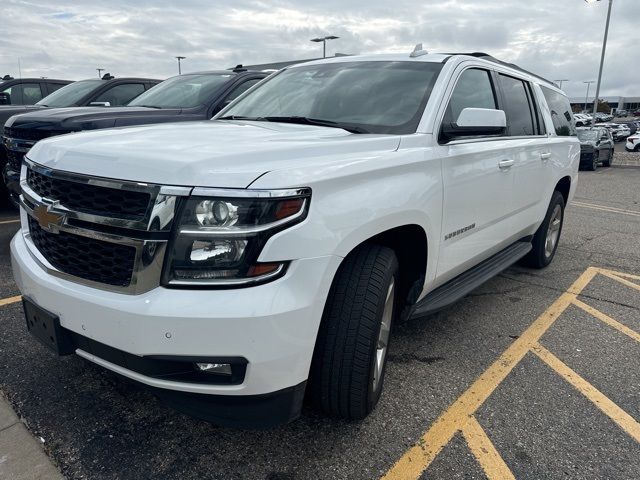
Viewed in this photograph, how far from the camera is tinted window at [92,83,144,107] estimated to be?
312 inches

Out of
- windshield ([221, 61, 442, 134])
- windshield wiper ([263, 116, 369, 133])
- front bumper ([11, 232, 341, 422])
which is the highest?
windshield ([221, 61, 442, 134])

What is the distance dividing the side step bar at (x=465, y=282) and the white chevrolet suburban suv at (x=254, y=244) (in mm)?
25

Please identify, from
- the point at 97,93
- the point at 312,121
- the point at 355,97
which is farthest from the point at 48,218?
the point at 97,93

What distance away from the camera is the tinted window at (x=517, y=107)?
4156 millimetres

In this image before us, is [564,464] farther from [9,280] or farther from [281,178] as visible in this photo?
[9,280]

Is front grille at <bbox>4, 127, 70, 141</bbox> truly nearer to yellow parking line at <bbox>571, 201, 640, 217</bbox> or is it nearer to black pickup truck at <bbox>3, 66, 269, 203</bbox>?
black pickup truck at <bbox>3, 66, 269, 203</bbox>

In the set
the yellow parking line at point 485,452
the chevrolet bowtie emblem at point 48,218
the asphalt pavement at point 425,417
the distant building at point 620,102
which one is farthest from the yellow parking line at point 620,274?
the distant building at point 620,102

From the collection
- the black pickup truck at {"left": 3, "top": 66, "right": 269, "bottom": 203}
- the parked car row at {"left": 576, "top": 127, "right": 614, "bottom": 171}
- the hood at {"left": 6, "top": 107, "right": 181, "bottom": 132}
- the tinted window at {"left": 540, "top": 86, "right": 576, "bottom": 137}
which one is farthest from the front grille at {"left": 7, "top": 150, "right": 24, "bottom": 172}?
the parked car row at {"left": 576, "top": 127, "right": 614, "bottom": 171}

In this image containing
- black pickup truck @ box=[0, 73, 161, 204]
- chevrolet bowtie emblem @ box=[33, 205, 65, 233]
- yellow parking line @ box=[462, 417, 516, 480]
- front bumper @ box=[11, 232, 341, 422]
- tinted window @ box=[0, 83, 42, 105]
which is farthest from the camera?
tinted window @ box=[0, 83, 42, 105]

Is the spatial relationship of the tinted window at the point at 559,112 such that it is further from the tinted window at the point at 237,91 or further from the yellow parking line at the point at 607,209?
the yellow parking line at the point at 607,209

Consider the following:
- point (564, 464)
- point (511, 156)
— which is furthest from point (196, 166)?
point (511, 156)

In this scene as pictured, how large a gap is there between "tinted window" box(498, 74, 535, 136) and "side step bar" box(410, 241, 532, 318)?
98 centimetres

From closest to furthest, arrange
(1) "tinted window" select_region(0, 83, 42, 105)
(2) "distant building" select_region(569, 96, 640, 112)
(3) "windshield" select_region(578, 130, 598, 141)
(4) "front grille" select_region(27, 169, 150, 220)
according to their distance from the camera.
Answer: (4) "front grille" select_region(27, 169, 150, 220)
(1) "tinted window" select_region(0, 83, 42, 105)
(3) "windshield" select_region(578, 130, 598, 141)
(2) "distant building" select_region(569, 96, 640, 112)

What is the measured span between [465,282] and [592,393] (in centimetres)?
98
